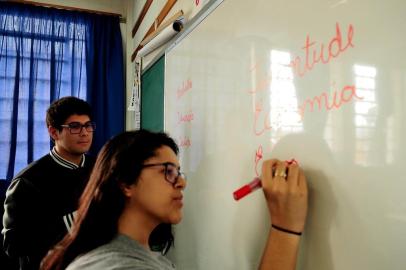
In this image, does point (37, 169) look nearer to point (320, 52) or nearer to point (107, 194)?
point (107, 194)

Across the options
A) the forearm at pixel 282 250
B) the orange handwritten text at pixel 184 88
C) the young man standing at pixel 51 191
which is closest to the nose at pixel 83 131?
the young man standing at pixel 51 191

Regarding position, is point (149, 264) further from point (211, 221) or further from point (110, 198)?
point (211, 221)

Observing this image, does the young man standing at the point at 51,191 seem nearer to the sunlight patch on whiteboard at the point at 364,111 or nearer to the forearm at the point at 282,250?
the forearm at the point at 282,250

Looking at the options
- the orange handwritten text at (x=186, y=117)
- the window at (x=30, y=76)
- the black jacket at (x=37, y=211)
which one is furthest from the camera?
the window at (x=30, y=76)

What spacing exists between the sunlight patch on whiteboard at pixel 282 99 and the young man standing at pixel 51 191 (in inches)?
36.9

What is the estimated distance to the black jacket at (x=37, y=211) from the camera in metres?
1.37

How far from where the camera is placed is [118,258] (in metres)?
0.65

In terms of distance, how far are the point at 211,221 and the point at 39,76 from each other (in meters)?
2.39

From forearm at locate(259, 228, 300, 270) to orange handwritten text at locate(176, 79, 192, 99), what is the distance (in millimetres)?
688

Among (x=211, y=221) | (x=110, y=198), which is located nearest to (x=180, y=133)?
(x=211, y=221)

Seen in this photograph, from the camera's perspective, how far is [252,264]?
813mm

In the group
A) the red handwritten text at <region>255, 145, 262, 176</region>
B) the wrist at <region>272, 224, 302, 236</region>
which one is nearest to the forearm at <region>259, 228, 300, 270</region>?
the wrist at <region>272, 224, 302, 236</region>

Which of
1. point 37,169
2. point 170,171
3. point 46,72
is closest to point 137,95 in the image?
point 46,72

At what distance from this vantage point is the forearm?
64cm
